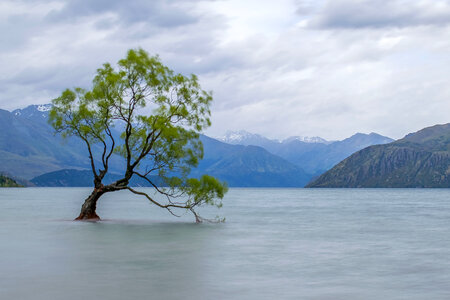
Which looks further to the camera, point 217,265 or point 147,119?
point 147,119

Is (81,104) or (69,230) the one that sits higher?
(81,104)

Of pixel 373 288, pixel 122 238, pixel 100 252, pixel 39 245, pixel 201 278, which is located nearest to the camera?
pixel 373 288

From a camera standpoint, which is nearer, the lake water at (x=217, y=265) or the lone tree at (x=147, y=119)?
the lake water at (x=217, y=265)

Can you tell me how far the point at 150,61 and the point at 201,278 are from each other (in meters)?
32.7

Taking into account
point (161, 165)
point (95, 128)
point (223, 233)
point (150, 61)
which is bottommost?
point (223, 233)

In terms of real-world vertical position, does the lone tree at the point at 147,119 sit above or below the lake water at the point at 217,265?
above

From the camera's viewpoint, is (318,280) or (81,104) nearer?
(318,280)

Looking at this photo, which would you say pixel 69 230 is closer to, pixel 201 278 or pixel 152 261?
pixel 152 261

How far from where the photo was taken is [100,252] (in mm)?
33625

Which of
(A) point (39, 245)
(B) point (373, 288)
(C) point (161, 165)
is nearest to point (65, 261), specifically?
(A) point (39, 245)

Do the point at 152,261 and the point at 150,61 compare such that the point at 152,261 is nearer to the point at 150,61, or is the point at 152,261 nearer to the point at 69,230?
the point at 69,230

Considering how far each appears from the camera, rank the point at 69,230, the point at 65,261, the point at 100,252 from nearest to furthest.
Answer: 1. the point at 65,261
2. the point at 100,252
3. the point at 69,230

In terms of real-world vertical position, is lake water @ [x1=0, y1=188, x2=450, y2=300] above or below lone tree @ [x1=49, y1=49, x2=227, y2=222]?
below

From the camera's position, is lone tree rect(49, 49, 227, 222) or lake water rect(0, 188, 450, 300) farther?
lone tree rect(49, 49, 227, 222)
